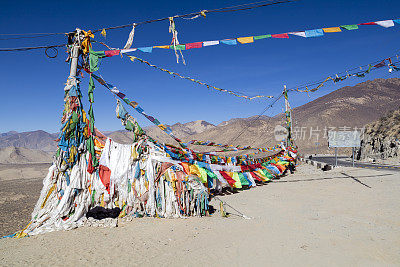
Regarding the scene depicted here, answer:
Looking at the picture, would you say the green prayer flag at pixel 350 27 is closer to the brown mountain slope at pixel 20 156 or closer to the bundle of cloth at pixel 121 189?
the bundle of cloth at pixel 121 189

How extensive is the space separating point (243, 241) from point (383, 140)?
88.6 ft

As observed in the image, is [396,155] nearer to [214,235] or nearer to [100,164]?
[214,235]

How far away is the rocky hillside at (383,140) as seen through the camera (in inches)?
933

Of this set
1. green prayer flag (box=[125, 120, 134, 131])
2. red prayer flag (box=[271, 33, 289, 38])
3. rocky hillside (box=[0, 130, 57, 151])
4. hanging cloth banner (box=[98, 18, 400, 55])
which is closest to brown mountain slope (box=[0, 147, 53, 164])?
green prayer flag (box=[125, 120, 134, 131])

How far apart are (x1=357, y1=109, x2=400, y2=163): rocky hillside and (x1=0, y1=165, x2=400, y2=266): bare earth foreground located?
63.3 feet

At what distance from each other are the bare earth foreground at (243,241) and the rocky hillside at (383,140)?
19297mm

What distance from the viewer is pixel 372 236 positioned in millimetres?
5363

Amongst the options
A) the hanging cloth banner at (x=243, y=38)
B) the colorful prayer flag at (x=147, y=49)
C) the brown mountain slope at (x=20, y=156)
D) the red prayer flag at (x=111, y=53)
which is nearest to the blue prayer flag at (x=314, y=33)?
the hanging cloth banner at (x=243, y=38)

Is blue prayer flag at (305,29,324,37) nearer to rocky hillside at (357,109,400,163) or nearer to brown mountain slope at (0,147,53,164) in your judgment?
rocky hillside at (357,109,400,163)

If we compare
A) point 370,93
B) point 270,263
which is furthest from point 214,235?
point 370,93

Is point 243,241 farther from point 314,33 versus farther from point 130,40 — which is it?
point 130,40

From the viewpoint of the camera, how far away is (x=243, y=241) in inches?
206

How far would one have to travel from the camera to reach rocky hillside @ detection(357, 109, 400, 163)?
77.7 feet

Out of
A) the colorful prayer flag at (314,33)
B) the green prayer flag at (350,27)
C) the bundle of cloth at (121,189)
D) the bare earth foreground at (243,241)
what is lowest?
the bare earth foreground at (243,241)
